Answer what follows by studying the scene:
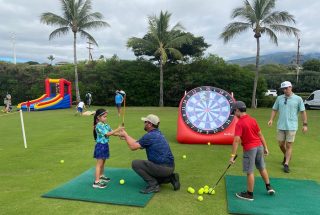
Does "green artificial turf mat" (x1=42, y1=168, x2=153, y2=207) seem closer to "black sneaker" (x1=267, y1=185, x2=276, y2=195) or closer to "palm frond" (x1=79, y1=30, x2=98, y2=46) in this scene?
"black sneaker" (x1=267, y1=185, x2=276, y2=195)

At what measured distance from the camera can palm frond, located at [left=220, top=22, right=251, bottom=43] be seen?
2541cm

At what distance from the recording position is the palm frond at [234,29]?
25406mm

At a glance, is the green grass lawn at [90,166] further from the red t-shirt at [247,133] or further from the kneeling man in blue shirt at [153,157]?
the red t-shirt at [247,133]

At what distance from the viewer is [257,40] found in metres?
25.9

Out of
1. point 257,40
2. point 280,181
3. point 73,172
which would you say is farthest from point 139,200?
point 257,40

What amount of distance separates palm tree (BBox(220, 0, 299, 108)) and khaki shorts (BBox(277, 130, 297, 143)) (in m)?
19.4

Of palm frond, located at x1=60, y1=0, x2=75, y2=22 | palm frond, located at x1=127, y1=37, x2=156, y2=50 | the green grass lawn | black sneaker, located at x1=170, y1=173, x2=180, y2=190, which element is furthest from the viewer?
palm frond, located at x1=127, y1=37, x2=156, y2=50

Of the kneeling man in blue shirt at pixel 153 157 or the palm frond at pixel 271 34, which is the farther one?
the palm frond at pixel 271 34

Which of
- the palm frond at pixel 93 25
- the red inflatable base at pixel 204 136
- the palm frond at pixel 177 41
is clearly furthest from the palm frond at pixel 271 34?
the red inflatable base at pixel 204 136

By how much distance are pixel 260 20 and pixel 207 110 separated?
57.3 feet

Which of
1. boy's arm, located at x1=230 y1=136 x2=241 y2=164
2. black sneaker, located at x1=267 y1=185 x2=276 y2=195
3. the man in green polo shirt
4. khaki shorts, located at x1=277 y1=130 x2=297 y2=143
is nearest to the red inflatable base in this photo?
khaki shorts, located at x1=277 y1=130 x2=297 y2=143

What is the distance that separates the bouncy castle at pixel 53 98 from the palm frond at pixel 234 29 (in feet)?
47.2

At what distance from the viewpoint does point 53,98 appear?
27656mm

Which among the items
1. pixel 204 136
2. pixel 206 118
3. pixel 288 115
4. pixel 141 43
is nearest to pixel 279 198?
pixel 288 115
